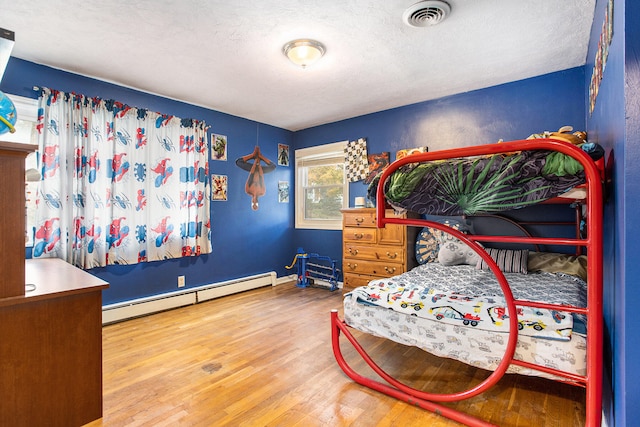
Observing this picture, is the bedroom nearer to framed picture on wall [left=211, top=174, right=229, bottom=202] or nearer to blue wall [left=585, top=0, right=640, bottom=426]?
blue wall [left=585, top=0, right=640, bottom=426]

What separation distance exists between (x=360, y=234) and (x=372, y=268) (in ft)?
1.35

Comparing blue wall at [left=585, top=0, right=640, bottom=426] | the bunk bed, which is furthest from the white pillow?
blue wall at [left=585, top=0, right=640, bottom=426]

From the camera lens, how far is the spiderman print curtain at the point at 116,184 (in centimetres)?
274

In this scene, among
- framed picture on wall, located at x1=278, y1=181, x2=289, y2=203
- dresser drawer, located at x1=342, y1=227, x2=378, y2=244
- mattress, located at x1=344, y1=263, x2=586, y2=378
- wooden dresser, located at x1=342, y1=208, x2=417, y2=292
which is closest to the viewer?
mattress, located at x1=344, y1=263, x2=586, y2=378

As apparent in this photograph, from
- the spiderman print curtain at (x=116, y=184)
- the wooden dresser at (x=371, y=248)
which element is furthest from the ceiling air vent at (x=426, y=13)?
the spiderman print curtain at (x=116, y=184)

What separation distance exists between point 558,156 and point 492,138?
7.30 ft

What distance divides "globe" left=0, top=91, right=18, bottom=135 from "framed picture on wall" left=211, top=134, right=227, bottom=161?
2670mm

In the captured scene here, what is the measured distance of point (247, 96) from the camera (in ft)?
11.6

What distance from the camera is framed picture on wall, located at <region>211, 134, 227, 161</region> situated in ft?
13.1

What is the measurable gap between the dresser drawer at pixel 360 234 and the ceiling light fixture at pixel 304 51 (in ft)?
6.29

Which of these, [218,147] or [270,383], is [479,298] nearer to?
[270,383]

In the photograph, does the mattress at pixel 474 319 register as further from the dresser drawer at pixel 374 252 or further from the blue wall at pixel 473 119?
the blue wall at pixel 473 119

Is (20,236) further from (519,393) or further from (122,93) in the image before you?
(519,393)

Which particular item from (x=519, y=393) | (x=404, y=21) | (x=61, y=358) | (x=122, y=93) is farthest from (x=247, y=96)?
(x=519, y=393)
